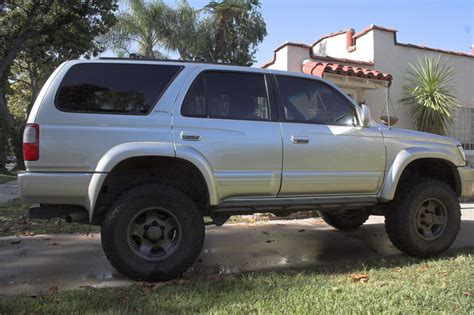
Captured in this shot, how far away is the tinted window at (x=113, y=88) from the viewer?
4.38 metres

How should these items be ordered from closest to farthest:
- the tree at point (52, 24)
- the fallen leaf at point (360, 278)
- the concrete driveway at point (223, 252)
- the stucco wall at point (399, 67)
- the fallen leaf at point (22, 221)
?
the fallen leaf at point (360, 278) → the concrete driveway at point (223, 252) → the fallen leaf at point (22, 221) → the stucco wall at point (399, 67) → the tree at point (52, 24)

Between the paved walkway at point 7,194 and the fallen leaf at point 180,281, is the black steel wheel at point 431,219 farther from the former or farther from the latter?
the paved walkway at point 7,194

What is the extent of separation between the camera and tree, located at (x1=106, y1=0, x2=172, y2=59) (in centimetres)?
2158

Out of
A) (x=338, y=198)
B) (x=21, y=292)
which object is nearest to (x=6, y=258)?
(x=21, y=292)

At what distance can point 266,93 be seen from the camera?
5047 millimetres

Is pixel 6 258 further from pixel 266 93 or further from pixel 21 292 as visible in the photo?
pixel 266 93

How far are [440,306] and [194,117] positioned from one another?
2.70 meters

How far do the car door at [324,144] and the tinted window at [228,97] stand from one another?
0.75 feet

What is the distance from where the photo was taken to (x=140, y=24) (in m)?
21.7

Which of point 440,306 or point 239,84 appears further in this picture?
point 239,84

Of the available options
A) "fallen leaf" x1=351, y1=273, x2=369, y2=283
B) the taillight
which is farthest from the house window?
the taillight

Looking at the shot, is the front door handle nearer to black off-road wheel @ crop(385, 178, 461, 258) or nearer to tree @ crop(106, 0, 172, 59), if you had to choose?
black off-road wheel @ crop(385, 178, 461, 258)

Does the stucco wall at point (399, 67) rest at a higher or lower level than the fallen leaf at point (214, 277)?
higher

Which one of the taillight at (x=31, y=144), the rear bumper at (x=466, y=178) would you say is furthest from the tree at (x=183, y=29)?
the taillight at (x=31, y=144)
